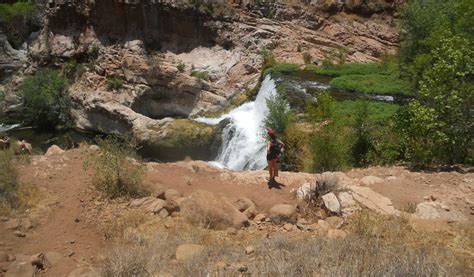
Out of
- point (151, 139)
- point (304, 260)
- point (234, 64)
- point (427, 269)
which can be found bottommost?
point (151, 139)

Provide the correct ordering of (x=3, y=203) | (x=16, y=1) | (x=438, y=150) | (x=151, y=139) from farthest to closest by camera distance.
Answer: (x=16, y=1) < (x=151, y=139) < (x=438, y=150) < (x=3, y=203)

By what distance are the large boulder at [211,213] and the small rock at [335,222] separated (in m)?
1.68

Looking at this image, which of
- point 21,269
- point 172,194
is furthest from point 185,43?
point 21,269

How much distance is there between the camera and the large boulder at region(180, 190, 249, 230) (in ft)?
27.1

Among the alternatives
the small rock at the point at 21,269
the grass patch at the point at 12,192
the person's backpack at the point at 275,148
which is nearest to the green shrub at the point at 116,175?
the grass patch at the point at 12,192

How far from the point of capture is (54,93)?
25.3 m

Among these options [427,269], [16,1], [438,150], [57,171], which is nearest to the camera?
[427,269]

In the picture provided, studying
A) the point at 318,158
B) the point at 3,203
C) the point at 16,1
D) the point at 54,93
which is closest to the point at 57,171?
the point at 3,203

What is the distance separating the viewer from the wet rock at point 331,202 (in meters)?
8.91

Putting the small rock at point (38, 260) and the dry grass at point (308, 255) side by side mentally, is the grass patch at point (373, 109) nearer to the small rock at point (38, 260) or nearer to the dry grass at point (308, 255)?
the dry grass at point (308, 255)

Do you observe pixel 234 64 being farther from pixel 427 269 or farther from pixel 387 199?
pixel 427 269

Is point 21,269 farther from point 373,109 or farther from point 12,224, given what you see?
point 373,109

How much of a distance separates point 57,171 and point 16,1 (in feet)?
152

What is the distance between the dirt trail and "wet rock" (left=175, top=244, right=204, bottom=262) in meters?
1.56
